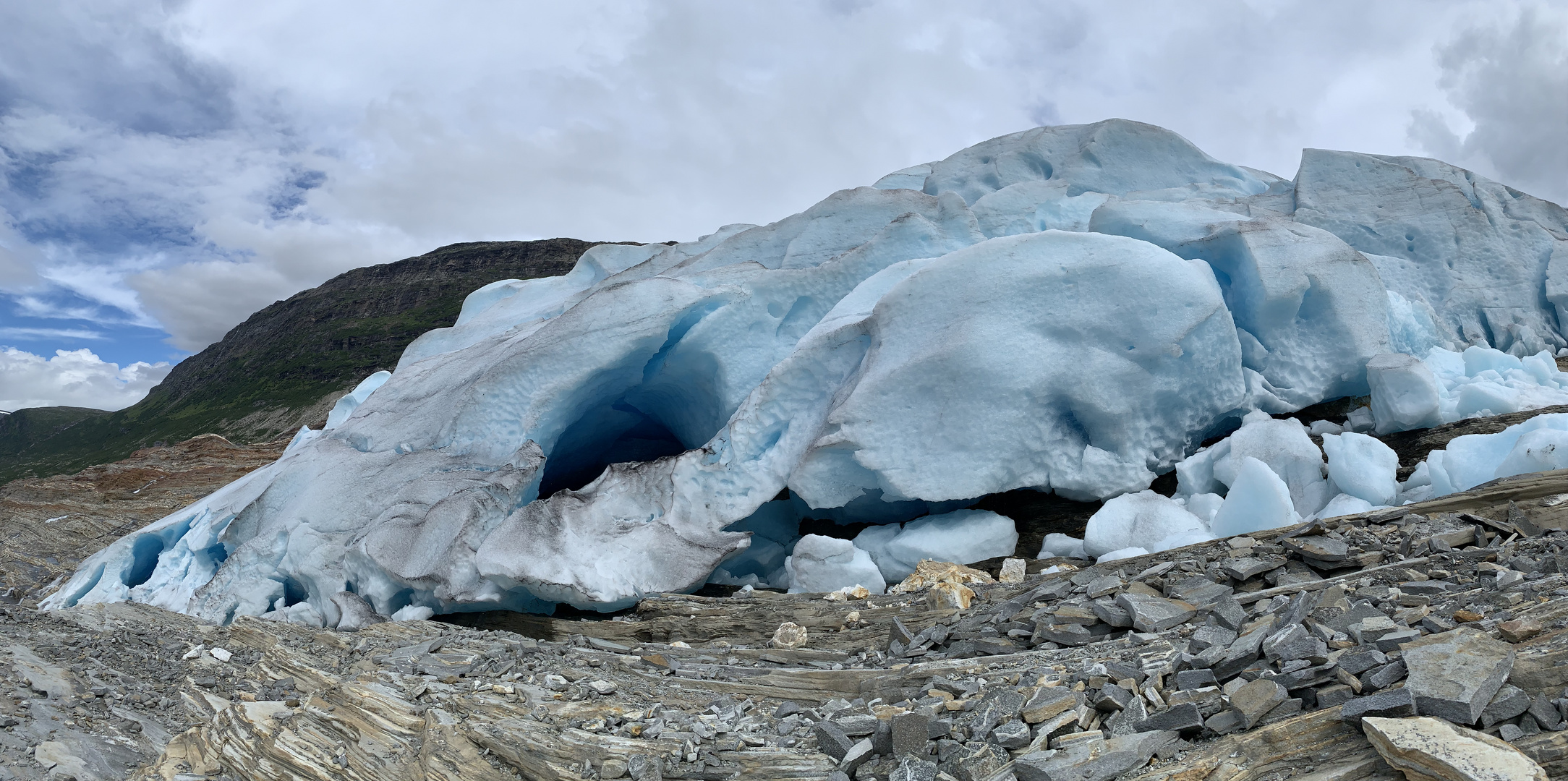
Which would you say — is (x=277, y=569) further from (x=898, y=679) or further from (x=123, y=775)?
(x=898, y=679)

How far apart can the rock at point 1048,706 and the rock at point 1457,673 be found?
1.13 metres

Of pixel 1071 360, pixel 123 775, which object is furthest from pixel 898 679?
pixel 123 775

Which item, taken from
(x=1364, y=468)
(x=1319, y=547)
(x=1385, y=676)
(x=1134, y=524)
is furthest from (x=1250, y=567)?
(x=1364, y=468)

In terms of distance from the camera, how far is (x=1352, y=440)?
7570 mm

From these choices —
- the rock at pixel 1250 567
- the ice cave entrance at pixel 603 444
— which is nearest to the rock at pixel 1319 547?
the rock at pixel 1250 567

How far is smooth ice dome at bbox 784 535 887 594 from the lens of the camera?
7.94 meters

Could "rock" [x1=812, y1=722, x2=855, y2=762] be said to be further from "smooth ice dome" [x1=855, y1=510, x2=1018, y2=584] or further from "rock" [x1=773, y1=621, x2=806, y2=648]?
"smooth ice dome" [x1=855, y1=510, x2=1018, y2=584]

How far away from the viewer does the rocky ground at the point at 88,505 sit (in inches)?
587

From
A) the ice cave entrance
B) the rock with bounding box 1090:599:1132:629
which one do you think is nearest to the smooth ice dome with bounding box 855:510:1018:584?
the rock with bounding box 1090:599:1132:629

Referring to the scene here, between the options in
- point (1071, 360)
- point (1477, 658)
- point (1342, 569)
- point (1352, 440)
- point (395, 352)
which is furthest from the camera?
point (395, 352)

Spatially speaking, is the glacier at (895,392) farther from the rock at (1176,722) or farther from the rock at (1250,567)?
the rock at (1176,722)

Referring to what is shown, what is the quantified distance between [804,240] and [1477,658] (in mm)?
10265

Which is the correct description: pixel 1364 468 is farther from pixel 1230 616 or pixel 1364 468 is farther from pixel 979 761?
pixel 979 761

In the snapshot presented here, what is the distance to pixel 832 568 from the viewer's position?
315 inches
